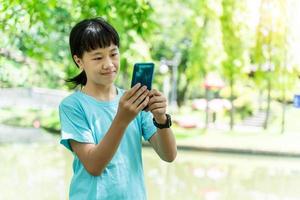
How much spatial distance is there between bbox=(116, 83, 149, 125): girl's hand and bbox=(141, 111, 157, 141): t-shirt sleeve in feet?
0.49

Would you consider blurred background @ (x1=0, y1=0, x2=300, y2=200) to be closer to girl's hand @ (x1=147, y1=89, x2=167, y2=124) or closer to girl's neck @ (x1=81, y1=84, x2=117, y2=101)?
girl's neck @ (x1=81, y1=84, x2=117, y2=101)

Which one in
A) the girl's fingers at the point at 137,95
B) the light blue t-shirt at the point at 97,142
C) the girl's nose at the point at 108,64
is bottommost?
the light blue t-shirt at the point at 97,142

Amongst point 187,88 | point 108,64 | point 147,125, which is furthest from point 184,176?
point 187,88

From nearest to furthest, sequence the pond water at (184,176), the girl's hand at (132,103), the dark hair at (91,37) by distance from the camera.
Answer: the girl's hand at (132,103) < the dark hair at (91,37) < the pond water at (184,176)

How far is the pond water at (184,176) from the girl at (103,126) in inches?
161

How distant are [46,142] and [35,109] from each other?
4.31 m

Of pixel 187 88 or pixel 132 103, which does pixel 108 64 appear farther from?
pixel 187 88

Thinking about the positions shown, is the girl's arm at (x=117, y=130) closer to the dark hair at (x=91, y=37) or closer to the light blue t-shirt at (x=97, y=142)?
the light blue t-shirt at (x=97, y=142)

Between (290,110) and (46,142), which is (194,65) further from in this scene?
(46,142)

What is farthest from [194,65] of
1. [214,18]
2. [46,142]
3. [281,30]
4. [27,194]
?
[27,194]

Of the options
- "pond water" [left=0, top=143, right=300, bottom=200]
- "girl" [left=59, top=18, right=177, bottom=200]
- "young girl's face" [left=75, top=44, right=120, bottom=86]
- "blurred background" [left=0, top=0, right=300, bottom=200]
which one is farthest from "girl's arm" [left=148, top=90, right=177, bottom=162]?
"pond water" [left=0, top=143, right=300, bottom=200]

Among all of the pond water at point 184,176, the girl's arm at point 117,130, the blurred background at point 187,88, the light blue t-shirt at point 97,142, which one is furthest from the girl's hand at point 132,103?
the pond water at point 184,176

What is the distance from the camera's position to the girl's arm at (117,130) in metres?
1.09

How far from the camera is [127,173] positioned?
1176mm
